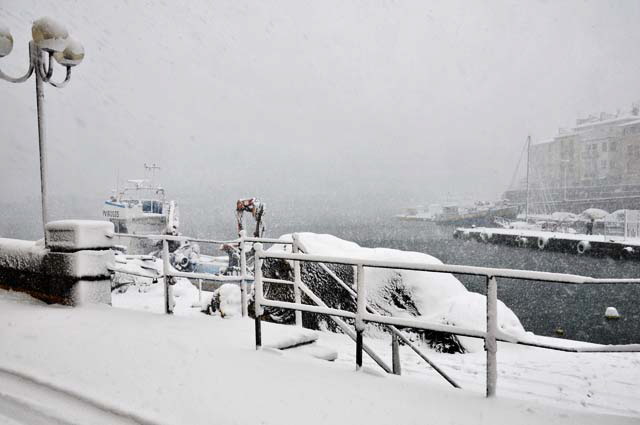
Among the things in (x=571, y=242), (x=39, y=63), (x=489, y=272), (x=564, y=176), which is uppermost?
(x=564, y=176)

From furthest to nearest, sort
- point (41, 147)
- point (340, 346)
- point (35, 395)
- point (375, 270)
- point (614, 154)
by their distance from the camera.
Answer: point (614, 154) < point (375, 270) < point (340, 346) < point (41, 147) < point (35, 395)

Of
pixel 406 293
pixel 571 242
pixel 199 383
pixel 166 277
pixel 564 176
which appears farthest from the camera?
pixel 564 176

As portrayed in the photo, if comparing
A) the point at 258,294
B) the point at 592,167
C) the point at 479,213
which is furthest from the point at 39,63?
the point at 479,213

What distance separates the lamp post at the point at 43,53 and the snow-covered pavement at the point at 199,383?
2.81 meters

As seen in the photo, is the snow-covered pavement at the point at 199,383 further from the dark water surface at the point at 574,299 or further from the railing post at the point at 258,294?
the dark water surface at the point at 574,299

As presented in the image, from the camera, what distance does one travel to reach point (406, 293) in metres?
9.07

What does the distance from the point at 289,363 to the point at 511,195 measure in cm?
10754

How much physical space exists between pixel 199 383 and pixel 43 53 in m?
7.28

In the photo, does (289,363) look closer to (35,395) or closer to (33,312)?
(35,395)

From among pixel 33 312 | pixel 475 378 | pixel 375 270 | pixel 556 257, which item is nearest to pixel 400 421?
pixel 475 378

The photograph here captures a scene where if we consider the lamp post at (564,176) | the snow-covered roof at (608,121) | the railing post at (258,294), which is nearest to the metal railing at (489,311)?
the railing post at (258,294)

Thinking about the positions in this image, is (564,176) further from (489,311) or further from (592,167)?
(489,311)

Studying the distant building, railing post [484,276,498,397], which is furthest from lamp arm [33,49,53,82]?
the distant building

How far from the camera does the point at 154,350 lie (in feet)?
15.1
